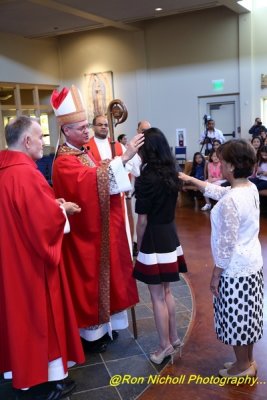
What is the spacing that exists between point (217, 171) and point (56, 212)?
567cm

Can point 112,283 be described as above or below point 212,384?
above

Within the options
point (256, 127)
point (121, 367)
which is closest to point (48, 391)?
point (121, 367)

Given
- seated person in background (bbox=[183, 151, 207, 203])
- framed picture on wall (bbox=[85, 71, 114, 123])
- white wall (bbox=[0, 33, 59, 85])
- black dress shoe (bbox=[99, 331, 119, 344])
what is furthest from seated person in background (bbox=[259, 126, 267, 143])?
white wall (bbox=[0, 33, 59, 85])

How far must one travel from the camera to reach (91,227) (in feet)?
8.32

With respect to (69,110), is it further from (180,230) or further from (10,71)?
(10,71)

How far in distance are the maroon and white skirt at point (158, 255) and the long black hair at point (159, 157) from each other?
0.87 ft

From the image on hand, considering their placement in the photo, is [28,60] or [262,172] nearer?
[262,172]

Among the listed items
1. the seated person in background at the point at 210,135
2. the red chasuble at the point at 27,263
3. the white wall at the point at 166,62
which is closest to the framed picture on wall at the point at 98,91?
the white wall at the point at 166,62

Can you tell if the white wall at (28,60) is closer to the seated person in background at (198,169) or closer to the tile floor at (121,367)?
the seated person in background at (198,169)

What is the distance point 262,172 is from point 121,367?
5.01m

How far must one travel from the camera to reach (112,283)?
265 cm

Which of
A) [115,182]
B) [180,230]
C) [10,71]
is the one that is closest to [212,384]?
[115,182]

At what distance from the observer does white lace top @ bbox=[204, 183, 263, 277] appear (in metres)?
2.08

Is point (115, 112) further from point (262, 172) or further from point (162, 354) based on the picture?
point (262, 172)
